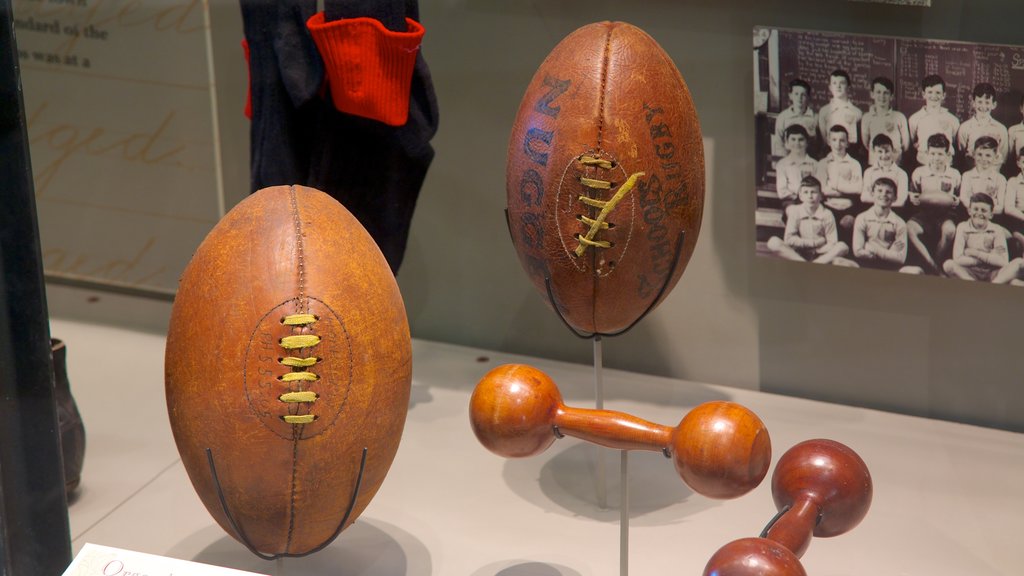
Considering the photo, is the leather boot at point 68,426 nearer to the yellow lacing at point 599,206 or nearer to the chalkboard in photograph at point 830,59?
the yellow lacing at point 599,206

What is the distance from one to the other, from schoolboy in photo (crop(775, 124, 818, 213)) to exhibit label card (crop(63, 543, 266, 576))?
1295 millimetres

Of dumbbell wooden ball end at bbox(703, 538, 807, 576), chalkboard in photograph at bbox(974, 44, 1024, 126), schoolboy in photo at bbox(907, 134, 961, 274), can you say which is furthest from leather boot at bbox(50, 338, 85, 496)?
chalkboard in photograph at bbox(974, 44, 1024, 126)

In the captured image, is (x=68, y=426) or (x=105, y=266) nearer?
(x=68, y=426)

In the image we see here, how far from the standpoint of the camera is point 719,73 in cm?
236

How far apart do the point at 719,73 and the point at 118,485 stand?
133 cm

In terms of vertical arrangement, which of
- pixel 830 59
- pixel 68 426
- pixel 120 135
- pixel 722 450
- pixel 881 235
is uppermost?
pixel 830 59

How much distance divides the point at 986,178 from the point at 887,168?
0.17 meters

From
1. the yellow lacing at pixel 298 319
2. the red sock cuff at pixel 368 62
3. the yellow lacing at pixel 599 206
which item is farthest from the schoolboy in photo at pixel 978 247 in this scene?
the yellow lacing at pixel 298 319

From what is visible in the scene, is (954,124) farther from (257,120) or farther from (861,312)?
(257,120)

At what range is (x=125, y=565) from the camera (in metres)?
1.52

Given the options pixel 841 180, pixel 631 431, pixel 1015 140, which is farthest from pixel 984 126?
pixel 631 431

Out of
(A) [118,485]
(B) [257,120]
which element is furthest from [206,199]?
(A) [118,485]

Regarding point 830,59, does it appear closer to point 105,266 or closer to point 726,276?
point 726,276

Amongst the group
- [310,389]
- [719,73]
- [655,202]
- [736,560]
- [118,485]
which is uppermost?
[719,73]
